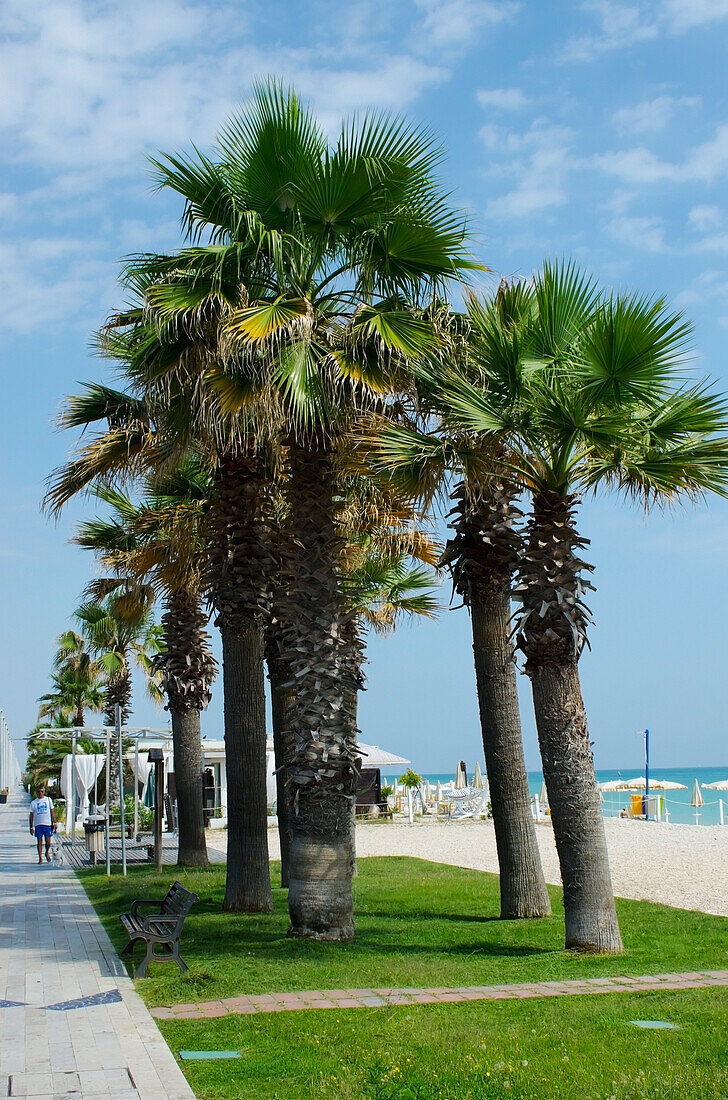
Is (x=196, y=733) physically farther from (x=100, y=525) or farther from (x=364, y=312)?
(x=364, y=312)

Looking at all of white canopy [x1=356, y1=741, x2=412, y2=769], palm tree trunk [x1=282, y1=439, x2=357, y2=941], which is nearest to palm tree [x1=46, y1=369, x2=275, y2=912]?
palm tree trunk [x1=282, y1=439, x2=357, y2=941]

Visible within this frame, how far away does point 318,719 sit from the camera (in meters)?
10.4

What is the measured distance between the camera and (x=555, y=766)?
31.9 ft

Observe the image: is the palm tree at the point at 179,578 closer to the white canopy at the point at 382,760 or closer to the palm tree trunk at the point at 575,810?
the palm tree trunk at the point at 575,810

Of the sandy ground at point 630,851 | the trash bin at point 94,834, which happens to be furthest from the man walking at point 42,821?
the sandy ground at point 630,851

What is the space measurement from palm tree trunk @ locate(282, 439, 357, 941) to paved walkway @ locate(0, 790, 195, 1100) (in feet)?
6.23

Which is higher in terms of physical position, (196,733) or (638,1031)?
(196,733)

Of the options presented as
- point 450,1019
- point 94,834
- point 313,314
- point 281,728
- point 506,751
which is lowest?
point 94,834

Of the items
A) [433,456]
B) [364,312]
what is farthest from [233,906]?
[364,312]

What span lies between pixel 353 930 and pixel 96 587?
438 inches

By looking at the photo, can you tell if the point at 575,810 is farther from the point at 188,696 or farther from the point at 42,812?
the point at 42,812

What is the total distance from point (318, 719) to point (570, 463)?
11.0ft

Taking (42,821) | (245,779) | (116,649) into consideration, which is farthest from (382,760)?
(245,779)

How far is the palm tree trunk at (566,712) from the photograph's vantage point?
951 centimetres
